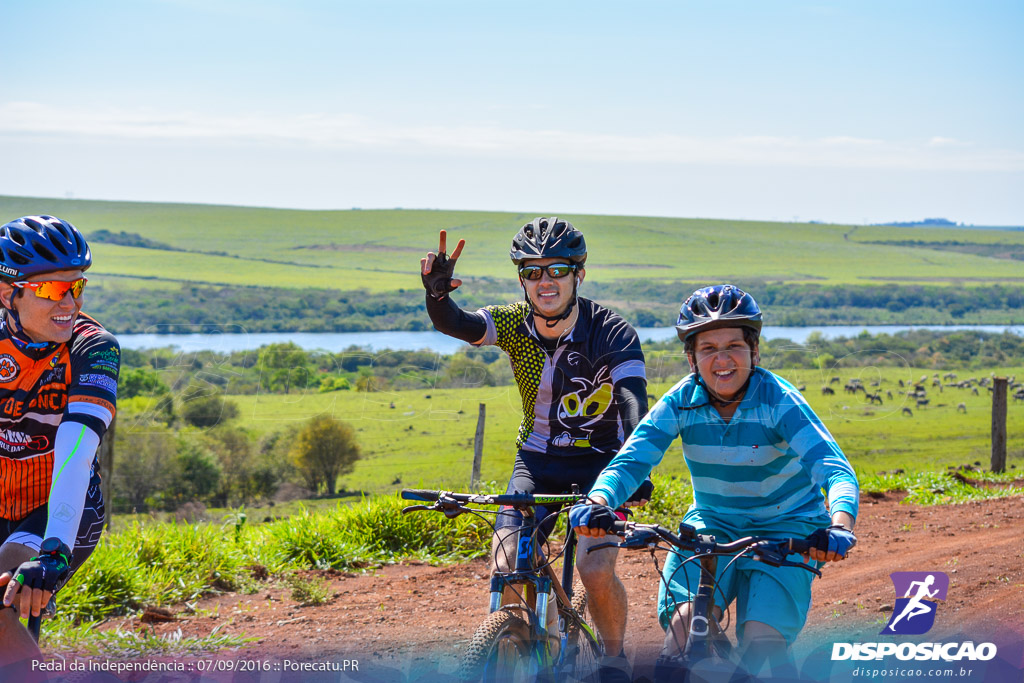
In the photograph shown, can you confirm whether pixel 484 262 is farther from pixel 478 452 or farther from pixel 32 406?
pixel 32 406

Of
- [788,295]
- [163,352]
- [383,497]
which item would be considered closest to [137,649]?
[383,497]

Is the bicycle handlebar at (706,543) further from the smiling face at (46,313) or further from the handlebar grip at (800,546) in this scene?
the smiling face at (46,313)

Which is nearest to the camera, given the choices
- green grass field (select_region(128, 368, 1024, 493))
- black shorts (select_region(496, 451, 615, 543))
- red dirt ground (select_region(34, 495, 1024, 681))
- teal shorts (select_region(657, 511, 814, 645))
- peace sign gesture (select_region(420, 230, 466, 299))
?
teal shorts (select_region(657, 511, 814, 645))

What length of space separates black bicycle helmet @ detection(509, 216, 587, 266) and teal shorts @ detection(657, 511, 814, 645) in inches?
74.1

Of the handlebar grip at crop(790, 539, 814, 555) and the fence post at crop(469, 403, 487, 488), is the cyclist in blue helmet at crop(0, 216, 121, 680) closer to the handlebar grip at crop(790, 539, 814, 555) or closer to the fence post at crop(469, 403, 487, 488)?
the handlebar grip at crop(790, 539, 814, 555)

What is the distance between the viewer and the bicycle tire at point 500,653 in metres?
3.63

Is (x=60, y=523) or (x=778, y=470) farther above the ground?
(x=778, y=470)

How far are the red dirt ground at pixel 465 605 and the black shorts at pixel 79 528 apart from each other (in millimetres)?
2357

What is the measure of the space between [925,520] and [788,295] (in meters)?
51.0

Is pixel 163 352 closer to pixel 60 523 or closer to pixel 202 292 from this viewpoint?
pixel 202 292

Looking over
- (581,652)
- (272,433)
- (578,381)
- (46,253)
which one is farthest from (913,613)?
(272,433)

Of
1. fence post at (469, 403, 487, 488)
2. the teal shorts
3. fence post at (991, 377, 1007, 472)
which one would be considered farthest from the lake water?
the teal shorts

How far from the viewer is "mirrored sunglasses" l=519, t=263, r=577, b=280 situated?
16.2 ft

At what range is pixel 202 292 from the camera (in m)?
70.8
